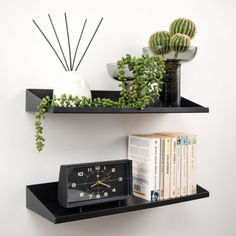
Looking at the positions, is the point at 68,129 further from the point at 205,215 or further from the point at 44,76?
the point at 205,215

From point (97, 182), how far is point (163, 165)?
282 mm

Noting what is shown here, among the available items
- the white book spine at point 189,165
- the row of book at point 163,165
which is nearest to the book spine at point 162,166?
the row of book at point 163,165

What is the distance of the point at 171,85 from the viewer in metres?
1.44

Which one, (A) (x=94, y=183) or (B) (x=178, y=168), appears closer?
(A) (x=94, y=183)

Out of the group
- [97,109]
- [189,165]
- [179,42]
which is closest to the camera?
[97,109]

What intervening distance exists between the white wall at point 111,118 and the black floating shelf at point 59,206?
0.13 feet

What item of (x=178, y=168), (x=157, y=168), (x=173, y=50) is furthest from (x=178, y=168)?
(x=173, y=50)

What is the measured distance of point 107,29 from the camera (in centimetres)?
146

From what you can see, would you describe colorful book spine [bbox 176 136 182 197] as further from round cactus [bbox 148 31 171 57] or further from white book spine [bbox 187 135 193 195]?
round cactus [bbox 148 31 171 57]

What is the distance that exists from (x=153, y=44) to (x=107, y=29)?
7.5 inches

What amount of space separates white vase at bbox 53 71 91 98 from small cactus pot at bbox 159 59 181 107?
362mm

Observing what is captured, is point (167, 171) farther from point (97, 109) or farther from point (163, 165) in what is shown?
point (97, 109)
